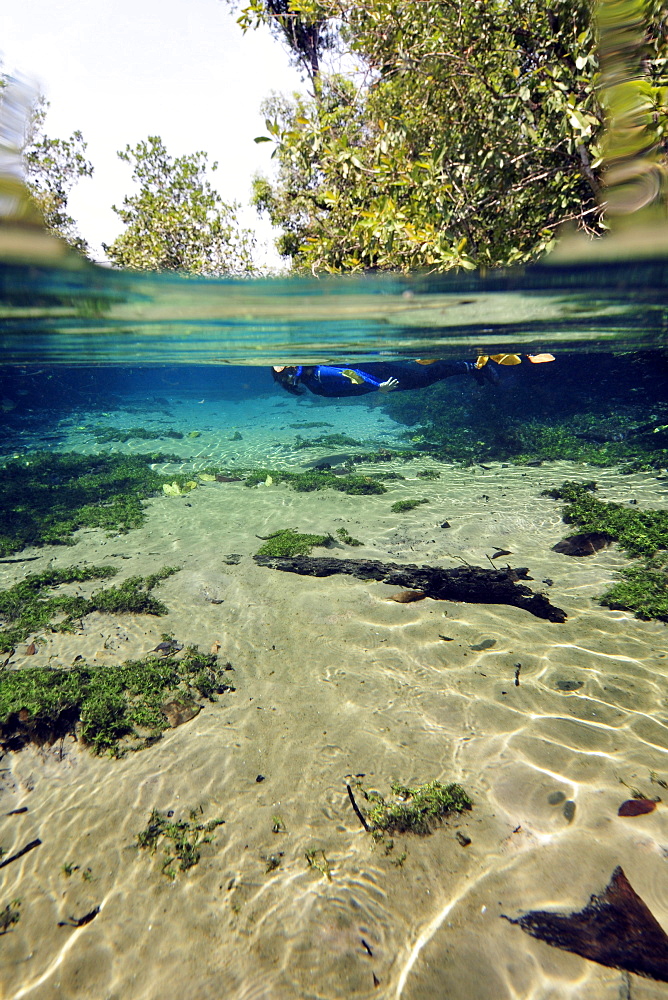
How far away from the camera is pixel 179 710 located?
4918 millimetres

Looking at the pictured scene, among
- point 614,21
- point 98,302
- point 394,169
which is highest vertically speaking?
point 614,21

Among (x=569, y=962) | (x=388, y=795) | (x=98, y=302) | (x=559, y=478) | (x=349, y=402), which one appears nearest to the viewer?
(x=569, y=962)

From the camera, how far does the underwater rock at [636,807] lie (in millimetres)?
3607

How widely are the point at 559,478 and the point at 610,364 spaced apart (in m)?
12.9

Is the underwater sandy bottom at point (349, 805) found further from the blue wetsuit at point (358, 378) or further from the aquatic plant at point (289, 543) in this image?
the blue wetsuit at point (358, 378)

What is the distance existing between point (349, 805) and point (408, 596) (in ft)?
11.7

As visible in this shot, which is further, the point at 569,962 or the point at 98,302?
the point at 98,302

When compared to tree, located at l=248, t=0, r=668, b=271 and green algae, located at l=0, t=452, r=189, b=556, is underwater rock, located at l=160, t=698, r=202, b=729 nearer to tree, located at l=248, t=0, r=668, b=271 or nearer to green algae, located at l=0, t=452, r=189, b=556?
green algae, located at l=0, t=452, r=189, b=556

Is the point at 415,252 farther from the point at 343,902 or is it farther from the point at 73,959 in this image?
the point at 73,959

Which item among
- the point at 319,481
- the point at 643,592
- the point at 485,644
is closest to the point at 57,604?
the point at 485,644

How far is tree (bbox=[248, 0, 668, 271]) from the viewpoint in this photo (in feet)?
21.3

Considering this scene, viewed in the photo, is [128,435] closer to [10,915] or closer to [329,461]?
[329,461]

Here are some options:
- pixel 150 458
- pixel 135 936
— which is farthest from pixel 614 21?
pixel 150 458

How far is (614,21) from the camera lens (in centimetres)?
507
